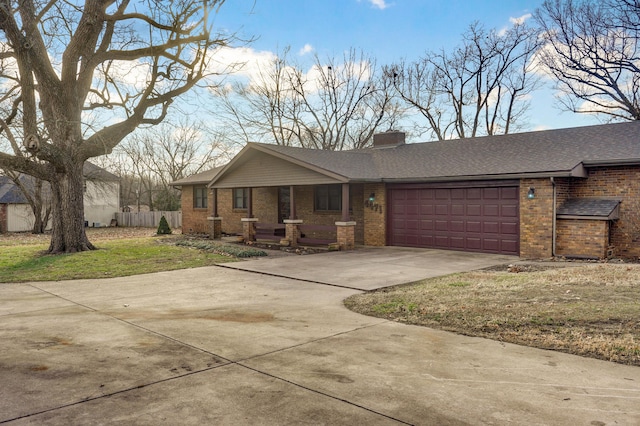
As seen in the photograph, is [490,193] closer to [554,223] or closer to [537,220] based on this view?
[537,220]

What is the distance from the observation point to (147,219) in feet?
114

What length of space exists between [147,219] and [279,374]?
32823mm

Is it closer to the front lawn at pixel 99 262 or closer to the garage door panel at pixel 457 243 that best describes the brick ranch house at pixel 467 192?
the garage door panel at pixel 457 243

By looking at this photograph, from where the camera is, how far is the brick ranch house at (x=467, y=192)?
41.9ft

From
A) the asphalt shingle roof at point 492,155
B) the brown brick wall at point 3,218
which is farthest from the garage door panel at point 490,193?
the brown brick wall at point 3,218

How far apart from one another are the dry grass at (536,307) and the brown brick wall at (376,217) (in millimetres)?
7003

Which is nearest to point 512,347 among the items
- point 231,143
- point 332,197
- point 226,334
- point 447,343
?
point 447,343

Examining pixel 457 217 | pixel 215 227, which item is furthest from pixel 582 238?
pixel 215 227

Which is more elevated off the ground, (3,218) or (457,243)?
(3,218)

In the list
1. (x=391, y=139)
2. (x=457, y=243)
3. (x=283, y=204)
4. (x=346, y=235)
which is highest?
(x=391, y=139)

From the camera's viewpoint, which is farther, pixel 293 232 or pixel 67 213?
pixel 293 232

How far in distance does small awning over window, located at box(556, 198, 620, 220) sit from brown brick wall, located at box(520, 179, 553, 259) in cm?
Result: 39

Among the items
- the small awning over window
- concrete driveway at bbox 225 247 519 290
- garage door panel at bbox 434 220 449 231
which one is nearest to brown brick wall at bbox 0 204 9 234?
concrete driveway at bbox 225 247 519 290

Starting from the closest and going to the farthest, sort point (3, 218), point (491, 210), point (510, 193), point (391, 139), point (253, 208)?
1. point (510, 193)
2. point (491, 210)
3. point (391, 139)
4. point (253, 208)
5. point (3, 218)
